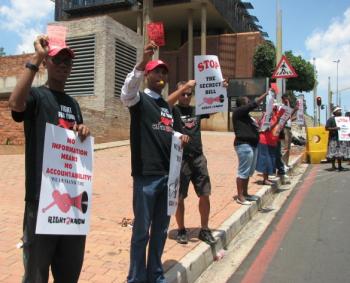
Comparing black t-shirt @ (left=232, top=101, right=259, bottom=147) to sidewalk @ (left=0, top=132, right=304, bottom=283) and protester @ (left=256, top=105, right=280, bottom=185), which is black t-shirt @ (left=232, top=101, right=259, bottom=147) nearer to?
sidewalk @ (left=0, top=132, right=304, bottom=283)

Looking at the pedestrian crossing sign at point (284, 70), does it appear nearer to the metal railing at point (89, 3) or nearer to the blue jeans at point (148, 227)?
the blue jeans at point (148, 227)

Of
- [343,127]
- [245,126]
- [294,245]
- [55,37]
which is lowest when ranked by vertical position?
[294,245]

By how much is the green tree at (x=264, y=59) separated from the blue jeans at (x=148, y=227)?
31.3 metres

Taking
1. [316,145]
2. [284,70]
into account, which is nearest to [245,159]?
[284,70]

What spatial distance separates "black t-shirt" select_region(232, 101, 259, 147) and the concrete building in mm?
10647

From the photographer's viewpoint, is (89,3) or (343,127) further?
(89,3)

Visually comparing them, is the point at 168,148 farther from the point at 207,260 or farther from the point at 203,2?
the point at 203,2

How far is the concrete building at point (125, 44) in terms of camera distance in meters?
21.4

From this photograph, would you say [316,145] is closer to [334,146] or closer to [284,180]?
[334,146]

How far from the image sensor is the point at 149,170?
400 centimetres

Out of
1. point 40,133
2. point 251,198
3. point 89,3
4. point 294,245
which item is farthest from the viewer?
point 89,3

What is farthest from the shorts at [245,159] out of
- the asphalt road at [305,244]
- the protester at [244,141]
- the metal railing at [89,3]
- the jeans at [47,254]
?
the metal railing at [89,3]

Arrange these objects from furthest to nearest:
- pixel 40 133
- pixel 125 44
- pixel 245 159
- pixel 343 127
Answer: pixel 125 44
pixel 343 127
pixel 245 159
pixel 40 133

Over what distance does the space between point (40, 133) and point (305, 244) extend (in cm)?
446
